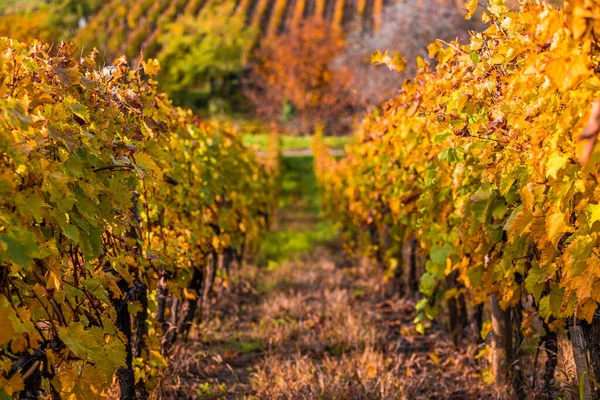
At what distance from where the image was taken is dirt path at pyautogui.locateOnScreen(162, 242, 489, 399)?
146 inches

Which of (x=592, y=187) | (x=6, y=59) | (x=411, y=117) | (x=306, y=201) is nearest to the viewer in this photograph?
(x=592, y=187)

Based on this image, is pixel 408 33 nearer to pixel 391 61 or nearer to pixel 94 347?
pixel 391 61

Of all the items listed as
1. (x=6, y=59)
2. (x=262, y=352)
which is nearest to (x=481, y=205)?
(x=6, y=59)

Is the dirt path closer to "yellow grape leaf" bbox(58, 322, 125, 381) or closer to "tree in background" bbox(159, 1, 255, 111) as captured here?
"yellow grape leaf" bbox(58, 322, 125, 381)

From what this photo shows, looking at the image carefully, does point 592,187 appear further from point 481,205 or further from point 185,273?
point 185,273

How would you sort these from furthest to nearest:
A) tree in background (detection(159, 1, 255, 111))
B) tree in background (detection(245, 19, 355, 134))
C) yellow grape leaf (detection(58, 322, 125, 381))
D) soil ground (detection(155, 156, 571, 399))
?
tree in background (detection(159, 1, 255, 111))
tree in background (detection(245, 19, 355, 134))
soil ground (detection(155, 156, 571, 399))
yellow grape leaf (detection(58, 322, 125, 381))

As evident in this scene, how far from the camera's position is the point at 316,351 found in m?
4.71

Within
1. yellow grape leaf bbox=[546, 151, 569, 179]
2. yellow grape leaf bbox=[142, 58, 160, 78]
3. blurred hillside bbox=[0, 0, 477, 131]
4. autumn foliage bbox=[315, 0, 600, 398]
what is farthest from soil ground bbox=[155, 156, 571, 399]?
blurred hillside bbox=[0, 0, 477, 131]

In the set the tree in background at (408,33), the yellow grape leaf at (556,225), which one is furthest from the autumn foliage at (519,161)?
the tree in background at (408,33)

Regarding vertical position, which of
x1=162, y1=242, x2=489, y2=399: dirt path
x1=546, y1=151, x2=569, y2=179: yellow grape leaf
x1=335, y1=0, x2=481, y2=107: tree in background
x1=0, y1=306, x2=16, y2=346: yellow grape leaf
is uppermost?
x1=335, y1=0, x2=481, y2=107: tree in background

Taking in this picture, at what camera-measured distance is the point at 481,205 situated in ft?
9.38

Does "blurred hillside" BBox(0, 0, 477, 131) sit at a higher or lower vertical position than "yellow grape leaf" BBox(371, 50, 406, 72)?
higher

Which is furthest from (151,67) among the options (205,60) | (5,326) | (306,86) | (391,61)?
(205,60)

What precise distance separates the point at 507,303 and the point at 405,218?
201 cm
